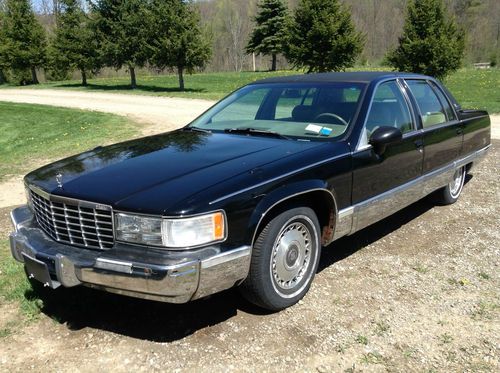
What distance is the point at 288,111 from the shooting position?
177 inches

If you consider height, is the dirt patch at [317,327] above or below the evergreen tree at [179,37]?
below

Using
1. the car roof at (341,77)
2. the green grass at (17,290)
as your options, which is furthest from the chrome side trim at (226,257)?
the car roof at (341,77)

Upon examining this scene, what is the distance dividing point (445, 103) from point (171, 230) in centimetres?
388

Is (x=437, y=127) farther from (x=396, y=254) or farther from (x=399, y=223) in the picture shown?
(x=396, y=254)

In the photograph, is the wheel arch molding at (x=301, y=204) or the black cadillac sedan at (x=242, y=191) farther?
the wheel arch molding at (x=301, y=204)

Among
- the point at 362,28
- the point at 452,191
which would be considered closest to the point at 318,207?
the point at 452,191

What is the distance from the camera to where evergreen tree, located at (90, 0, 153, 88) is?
28266mm

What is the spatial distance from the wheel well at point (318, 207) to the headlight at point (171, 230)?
1.39ft

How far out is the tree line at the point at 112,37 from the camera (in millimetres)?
26547

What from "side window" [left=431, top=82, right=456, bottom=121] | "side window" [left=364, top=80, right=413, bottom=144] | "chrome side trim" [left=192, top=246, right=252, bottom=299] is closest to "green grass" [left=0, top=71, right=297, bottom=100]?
"side window" [left=431, top=82, right=456, bottom=121]

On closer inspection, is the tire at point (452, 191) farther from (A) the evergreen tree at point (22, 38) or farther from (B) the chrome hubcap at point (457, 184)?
(A) the evergreen tree at point (22, 38)

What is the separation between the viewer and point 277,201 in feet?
10.4

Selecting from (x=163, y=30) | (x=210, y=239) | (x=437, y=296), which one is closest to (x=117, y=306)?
(x=210, y=239)

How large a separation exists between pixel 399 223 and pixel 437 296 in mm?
1724
